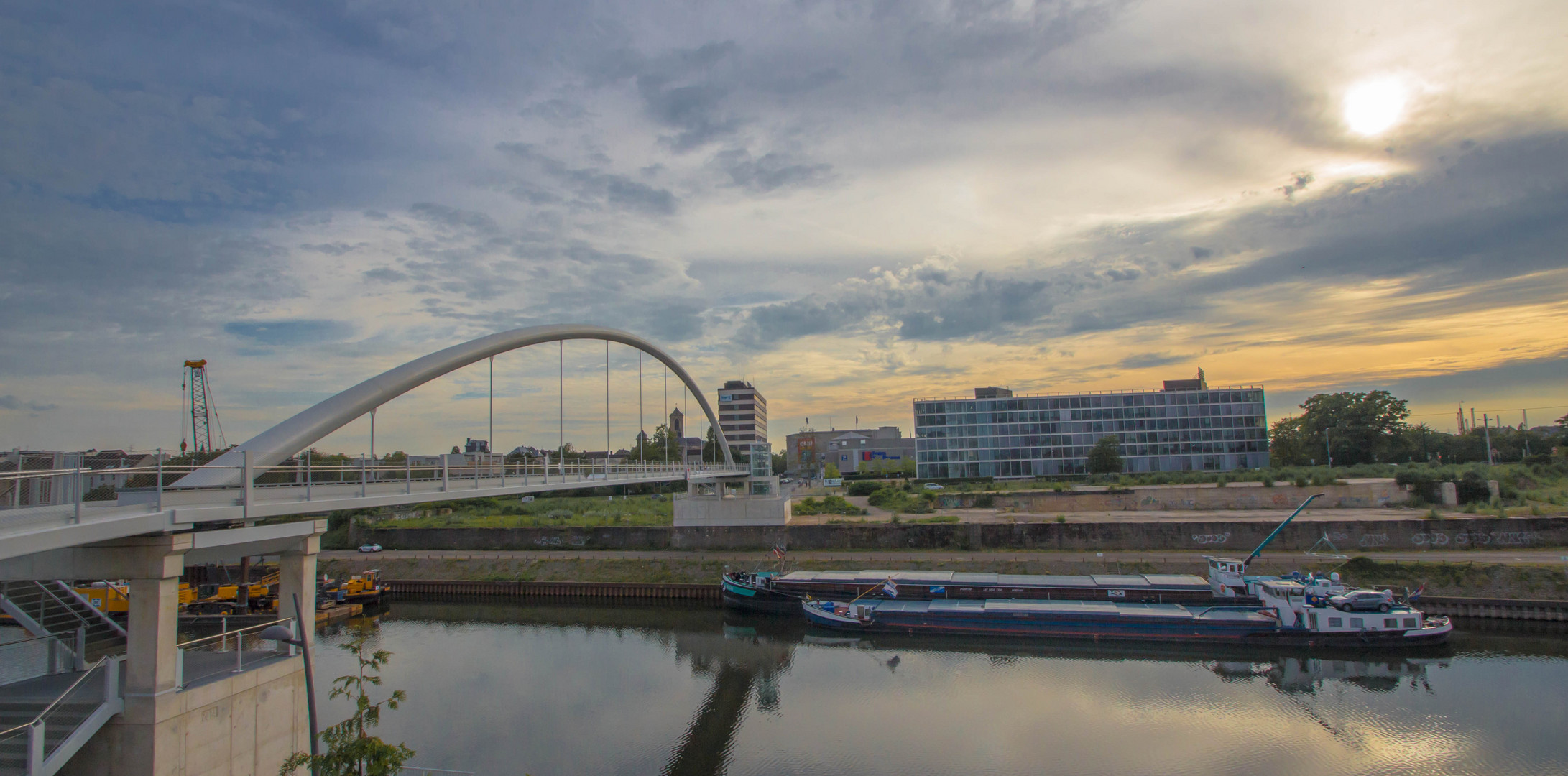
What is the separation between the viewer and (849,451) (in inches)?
3755

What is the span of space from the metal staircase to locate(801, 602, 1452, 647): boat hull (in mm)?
20450

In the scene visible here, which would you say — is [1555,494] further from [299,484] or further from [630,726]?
[299,484]

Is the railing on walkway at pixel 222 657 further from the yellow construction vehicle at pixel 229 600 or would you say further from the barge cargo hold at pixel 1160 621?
the yellow construction vehicle at pixel 229 600

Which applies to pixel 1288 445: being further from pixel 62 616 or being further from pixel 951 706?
pixel 62 616

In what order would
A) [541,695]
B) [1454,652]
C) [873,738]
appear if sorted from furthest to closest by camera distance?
1. [1454,652]
2. [541,695]
3. [873,738]

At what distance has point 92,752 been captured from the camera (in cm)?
989

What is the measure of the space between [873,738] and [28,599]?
1604cm

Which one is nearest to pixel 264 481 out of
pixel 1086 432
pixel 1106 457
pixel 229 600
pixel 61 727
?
pixel 61 727

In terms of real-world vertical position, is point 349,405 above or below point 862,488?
above

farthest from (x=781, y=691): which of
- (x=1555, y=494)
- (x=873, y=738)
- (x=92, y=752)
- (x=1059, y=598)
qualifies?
(x=1555, y=494)

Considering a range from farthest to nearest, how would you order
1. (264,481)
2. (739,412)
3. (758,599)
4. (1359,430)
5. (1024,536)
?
(739,412) < (1359,430) < (1024,536) < (758,599) < (264,481)

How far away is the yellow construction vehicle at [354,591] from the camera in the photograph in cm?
3203

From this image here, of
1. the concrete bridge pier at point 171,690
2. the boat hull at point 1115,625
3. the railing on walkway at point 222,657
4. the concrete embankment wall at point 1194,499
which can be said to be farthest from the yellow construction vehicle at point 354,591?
the concrete embankment wall at point 1194,499

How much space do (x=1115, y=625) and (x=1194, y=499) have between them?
2464 cm
